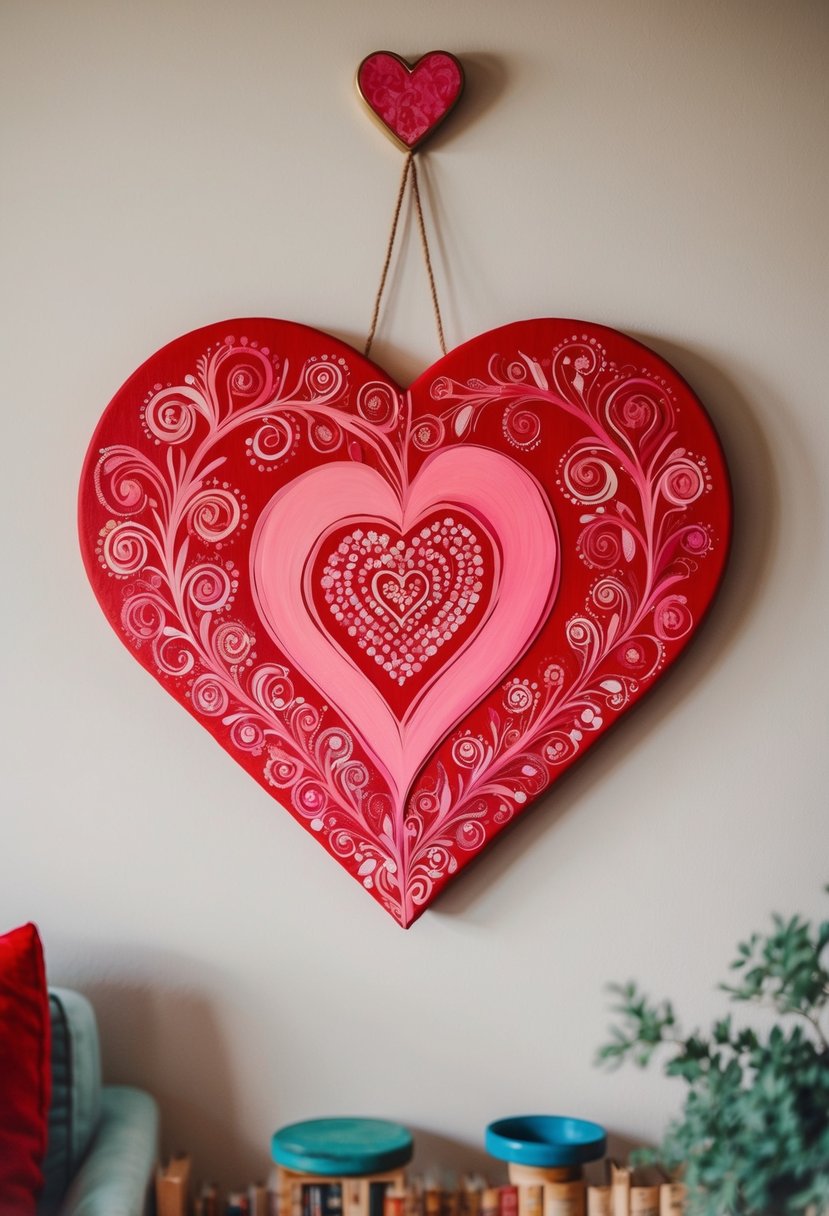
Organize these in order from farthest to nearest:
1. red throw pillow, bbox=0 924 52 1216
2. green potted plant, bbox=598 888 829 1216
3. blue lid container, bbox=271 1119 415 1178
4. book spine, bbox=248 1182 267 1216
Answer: book spine, bbox=248 1182 267 1216 → blue lid container, bbox=271 1119 415 1178 → red throw pillow, bbox=0 924 52 1216 → green potted plant, bbox=598 888 829 1216

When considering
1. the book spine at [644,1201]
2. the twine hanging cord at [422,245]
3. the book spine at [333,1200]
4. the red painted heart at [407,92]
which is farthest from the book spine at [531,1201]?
the red painted heart at [407,92]

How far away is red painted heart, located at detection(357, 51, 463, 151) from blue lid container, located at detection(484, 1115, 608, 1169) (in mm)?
1492

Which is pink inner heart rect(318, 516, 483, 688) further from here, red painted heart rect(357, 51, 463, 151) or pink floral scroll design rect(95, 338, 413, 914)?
red painted heart rect(357, 51, 463, 151)

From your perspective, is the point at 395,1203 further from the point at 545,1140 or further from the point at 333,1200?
the point at 545,1140

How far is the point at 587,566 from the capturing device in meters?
1.66

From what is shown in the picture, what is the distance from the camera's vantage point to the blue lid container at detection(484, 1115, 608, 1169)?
57.7 inches

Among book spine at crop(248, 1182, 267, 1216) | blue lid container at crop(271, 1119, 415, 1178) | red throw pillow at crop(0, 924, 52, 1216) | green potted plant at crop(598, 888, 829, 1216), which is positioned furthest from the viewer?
book spine at crop(248, 1182, 267, 1216)

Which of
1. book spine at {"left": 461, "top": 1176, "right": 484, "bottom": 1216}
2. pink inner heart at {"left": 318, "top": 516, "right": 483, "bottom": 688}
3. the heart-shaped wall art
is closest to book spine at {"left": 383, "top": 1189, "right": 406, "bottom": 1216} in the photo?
book spine at {"left": 461, "top": 1176, "right": 484, "bottom": 1216}

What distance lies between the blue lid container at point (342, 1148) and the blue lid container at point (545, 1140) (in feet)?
0.42

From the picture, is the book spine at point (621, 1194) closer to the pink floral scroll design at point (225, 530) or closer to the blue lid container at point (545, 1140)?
the blue lid container at point (545, 1140)

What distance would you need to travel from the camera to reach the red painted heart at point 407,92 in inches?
67.9

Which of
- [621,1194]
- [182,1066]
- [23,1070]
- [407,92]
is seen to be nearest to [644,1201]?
[621,1194]

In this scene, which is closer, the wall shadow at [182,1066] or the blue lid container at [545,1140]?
the blue lid container at [545,1140]

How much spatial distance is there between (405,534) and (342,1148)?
2.84 ft
